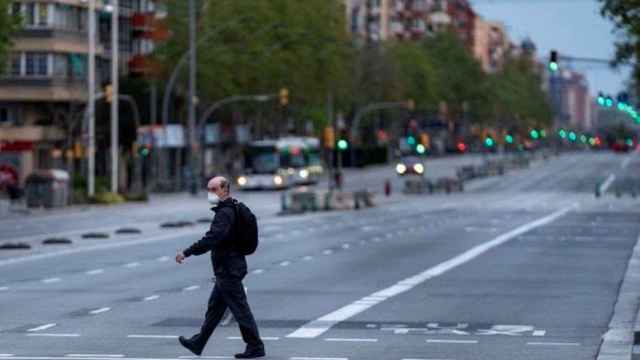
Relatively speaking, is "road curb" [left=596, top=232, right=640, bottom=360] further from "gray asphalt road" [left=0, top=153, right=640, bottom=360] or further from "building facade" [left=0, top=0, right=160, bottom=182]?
"building facade" [left=0, top=0, right=160, bottom=182]

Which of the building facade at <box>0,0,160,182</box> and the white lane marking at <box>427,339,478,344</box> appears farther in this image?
the building facade at <box>0,0,160,182</box>

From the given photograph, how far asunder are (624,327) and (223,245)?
6.82 meters

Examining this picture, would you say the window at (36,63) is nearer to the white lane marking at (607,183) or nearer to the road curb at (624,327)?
the white lane marking at (607,183)

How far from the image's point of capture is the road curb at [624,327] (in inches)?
811

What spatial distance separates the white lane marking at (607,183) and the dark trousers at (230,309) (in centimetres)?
9012

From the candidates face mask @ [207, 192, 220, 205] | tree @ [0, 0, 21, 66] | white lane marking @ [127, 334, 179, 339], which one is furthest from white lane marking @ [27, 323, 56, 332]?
tree @ [0, 0, 21, 66]

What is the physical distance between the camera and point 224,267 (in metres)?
19.0

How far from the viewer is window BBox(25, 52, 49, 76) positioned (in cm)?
10450

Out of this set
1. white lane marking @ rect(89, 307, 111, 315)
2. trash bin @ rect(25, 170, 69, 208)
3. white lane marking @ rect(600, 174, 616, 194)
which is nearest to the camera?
white lane marking @ rect(89, 307, 111, 315)

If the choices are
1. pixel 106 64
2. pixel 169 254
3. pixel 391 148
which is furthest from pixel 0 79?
pixel 391 148

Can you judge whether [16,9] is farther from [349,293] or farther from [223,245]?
[223,245]

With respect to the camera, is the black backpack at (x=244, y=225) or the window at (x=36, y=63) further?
the window at (x=36, y=63)

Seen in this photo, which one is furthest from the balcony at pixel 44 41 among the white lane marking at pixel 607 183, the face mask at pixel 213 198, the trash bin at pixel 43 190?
the face mask at pixel 213 198

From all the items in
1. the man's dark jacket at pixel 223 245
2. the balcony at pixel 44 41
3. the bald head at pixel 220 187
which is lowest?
the man's dark jacket at pixel 223 245
